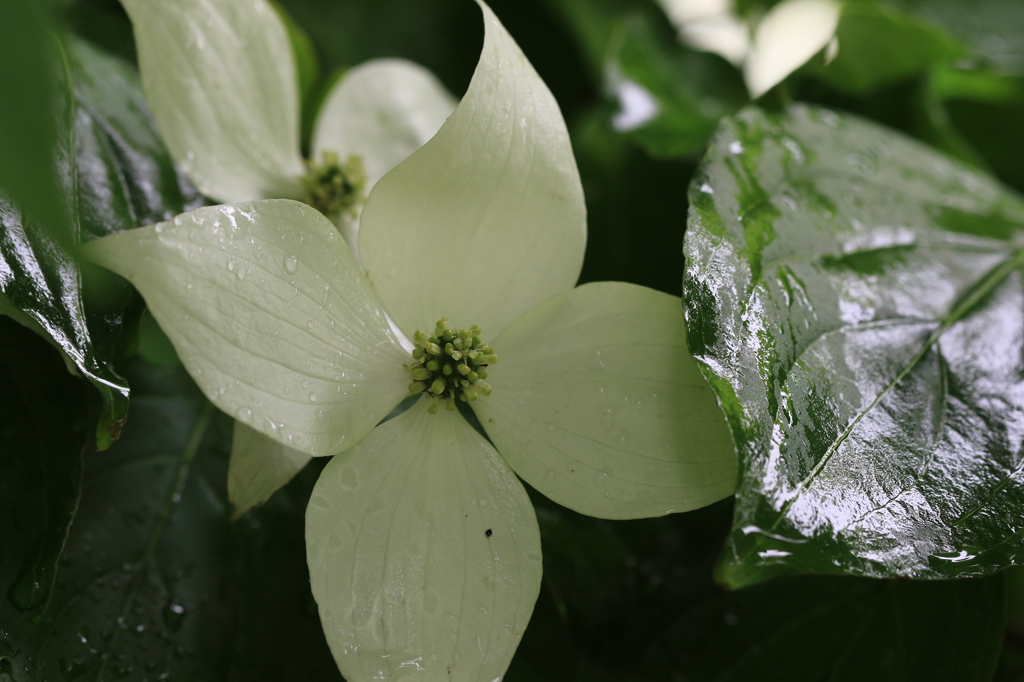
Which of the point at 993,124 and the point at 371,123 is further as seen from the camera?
the point at 993,124

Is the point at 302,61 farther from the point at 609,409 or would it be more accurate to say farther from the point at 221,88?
the point at 609,409

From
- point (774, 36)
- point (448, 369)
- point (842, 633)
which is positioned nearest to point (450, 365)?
point (448, 369)

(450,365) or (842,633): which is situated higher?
(450,365)

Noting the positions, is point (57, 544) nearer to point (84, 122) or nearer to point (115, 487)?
point (115, 487)

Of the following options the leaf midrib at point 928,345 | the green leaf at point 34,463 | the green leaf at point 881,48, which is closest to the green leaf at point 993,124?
the green leaf at point 881,48

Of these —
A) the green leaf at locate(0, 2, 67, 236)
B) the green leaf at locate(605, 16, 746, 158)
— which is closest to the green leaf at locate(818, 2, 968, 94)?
the green leaf at locate(605, 16, 746, 158)

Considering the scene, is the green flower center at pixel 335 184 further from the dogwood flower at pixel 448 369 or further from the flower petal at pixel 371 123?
the dogwood flower at pixel 448 369

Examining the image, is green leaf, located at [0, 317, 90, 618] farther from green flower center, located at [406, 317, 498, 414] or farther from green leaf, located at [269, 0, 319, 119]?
green leaf, located at [269, 0, 319, 119]
